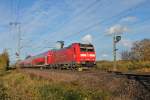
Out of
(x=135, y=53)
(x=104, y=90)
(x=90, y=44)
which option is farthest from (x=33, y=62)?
(x=104, y=90)

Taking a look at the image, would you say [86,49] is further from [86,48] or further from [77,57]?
[77,57]

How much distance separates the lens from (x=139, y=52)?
7062 cm

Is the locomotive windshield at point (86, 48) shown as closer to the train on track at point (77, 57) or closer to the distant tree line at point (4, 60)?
the train on track at point (77, 57)

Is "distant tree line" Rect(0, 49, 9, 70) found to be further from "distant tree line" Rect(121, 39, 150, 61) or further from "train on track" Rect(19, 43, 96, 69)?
"train on track" Rect(19, 43, 96, 69)

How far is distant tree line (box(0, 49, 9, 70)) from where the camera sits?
76.7 meters

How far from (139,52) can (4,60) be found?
36381 mm

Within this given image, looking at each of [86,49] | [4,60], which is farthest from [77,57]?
[4,60]

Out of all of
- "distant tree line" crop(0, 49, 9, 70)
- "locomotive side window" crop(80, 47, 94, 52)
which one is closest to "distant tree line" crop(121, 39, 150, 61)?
"locomotive side window" crop(80, 47, 94, 52)

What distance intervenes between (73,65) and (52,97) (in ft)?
91.3

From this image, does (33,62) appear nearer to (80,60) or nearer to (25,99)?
(80,60)

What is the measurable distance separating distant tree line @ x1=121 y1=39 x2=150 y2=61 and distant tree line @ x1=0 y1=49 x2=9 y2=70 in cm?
3137

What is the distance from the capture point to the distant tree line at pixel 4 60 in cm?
7668

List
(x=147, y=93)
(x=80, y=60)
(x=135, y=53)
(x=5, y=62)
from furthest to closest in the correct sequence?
(x=5, y=62)
(x=135, y=53)
(x=80, y=60)
(x=147, y=93)

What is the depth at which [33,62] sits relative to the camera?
7444cm
